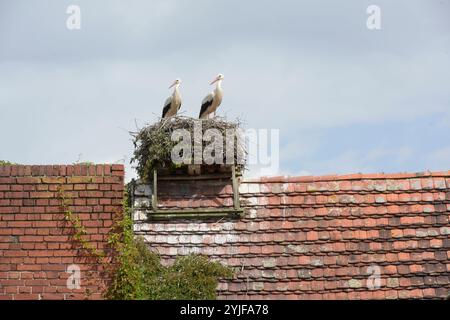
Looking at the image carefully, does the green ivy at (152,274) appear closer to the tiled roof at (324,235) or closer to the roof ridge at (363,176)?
the tiled roof at (324,235)

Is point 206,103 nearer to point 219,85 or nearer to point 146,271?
point 219,85

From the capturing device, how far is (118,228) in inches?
445

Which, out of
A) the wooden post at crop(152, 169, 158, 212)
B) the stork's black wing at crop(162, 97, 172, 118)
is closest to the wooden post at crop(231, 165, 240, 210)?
the wooden post at crop(152, 169, 158, 212)

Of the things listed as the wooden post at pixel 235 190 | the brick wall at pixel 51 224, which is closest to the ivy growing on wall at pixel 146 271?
the brick wall at pixel 51 224

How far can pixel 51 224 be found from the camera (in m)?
11.3

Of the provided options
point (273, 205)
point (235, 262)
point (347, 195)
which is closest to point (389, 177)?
point (347, 195)

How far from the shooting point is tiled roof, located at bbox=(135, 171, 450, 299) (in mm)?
11188

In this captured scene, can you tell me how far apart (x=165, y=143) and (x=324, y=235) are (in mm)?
2516

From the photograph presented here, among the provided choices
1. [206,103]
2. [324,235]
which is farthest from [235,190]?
[206,103]

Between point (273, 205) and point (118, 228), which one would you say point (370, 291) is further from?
point (118, 228)

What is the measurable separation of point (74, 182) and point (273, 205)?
2.70m

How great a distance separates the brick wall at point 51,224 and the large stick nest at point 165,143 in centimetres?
71

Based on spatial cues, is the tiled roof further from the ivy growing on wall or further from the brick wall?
the brick wall
